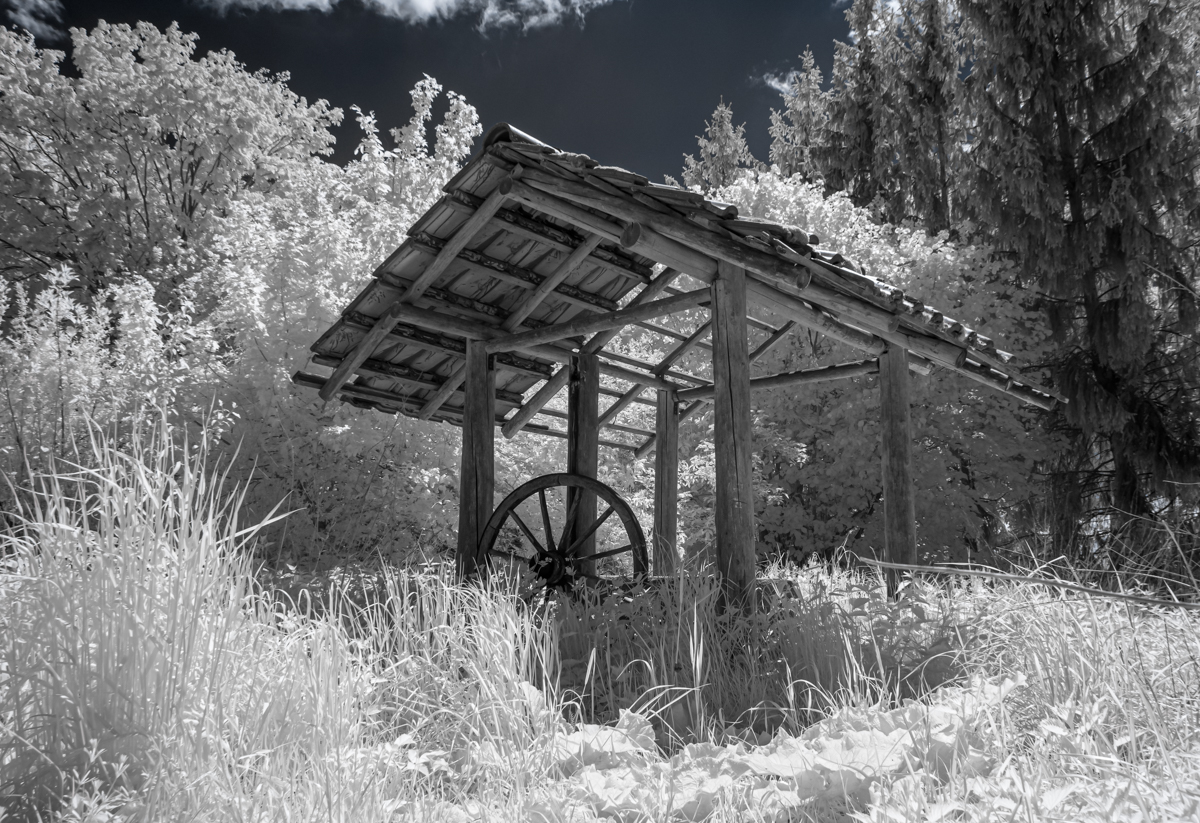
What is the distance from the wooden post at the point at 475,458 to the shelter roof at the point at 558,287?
243mm

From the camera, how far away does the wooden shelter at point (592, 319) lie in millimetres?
4160

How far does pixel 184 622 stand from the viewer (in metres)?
2.15

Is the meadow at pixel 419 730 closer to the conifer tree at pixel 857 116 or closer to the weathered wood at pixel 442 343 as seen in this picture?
the weathered wood at pixel 442 343

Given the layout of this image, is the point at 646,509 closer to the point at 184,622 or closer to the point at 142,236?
the point at 184,622

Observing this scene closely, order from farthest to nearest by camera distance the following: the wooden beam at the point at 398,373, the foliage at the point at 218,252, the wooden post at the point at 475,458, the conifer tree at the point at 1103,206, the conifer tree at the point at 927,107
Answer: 1. the conifer tree at the point at 927,107
2. the conifer tree at the point at 1103,206
3. the foliage at the point at 218,252
4. the wooden beam at the point at 398,373
5. the wooden post at the point at 475,458

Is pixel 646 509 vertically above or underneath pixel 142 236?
underneath

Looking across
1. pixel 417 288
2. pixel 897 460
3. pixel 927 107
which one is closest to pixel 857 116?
pixel 927 107

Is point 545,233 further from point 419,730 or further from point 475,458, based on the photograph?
point 419,730

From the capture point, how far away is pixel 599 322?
541cm

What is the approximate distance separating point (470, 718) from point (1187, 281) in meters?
12.3

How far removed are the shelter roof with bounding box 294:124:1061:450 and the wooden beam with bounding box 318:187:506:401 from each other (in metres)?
0.01

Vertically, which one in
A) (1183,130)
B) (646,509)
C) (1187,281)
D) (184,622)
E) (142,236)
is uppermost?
(142,236)

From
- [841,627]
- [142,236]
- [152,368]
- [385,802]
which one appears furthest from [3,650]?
[142,236]

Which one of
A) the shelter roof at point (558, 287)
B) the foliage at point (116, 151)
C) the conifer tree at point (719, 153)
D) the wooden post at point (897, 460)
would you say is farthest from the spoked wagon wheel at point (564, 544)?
the conifer tree at point (719, 153)
